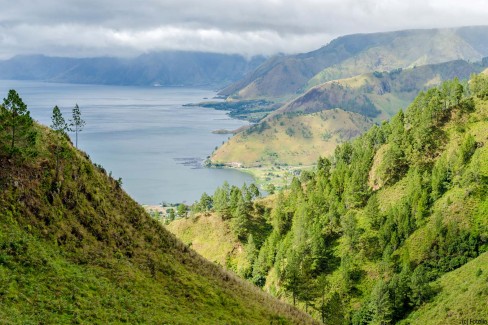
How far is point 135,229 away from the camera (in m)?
72.2

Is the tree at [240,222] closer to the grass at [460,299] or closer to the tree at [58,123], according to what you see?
the grass at [460,299]

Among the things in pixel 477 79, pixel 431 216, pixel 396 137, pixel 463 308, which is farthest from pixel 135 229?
pixel 477 79

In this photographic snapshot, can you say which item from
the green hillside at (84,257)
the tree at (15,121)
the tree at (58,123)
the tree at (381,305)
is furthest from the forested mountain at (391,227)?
the tree at (15,121)

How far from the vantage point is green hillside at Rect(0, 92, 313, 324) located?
153ft

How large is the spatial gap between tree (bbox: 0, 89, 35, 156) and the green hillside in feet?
0.46

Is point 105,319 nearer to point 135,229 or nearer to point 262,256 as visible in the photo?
point 135,229

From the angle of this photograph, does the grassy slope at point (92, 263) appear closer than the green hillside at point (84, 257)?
Yes

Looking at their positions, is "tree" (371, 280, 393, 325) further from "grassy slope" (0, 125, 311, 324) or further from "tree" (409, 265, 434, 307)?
"grassy slope" (0, 125, 311, 324)

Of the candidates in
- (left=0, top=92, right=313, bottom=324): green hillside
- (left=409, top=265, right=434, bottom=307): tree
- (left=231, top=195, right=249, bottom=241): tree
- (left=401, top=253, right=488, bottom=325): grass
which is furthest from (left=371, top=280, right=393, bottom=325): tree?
(left=231, top=195, right=249, bottom=241): tree

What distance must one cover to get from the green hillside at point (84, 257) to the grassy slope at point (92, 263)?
14cm

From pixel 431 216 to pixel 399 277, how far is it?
28.9 m

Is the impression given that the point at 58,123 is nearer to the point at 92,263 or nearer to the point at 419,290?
the point at 92,263

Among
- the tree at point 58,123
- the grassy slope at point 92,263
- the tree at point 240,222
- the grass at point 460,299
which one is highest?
the tree at point 58,123

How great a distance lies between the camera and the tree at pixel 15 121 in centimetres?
5862
